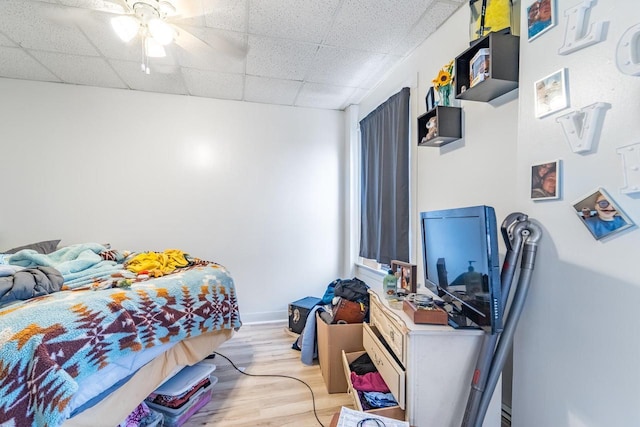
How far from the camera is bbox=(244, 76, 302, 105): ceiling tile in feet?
9.55

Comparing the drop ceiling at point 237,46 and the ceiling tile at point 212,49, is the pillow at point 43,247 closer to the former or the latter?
the drop ceiling at point 237,46

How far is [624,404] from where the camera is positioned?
0.89 metres

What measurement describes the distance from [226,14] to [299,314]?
263 centimetres

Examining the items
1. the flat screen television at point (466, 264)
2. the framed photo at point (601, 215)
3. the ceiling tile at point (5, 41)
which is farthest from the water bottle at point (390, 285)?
the ceiling tile at point (5, 41)

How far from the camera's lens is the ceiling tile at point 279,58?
2.28 m

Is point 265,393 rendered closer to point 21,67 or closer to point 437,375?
point 437,375

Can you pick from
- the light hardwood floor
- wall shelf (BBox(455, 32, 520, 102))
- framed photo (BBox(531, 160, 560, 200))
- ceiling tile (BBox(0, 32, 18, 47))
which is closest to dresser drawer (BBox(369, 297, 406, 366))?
the light hardwood floor

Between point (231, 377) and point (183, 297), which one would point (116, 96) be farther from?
point (231, 377)

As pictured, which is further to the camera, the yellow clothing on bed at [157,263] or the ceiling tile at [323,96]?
the ceiling tile at [323,96]

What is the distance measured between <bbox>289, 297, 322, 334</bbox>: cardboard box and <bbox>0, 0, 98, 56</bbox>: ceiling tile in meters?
2.88

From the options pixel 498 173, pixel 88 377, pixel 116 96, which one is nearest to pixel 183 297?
pixel 88 377

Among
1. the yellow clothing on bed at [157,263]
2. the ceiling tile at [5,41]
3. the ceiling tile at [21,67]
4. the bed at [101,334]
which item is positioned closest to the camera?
the bed at [101,334]

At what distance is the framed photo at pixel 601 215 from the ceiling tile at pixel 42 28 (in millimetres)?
2870

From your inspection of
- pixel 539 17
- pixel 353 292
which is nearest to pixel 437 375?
pixel 353 292
